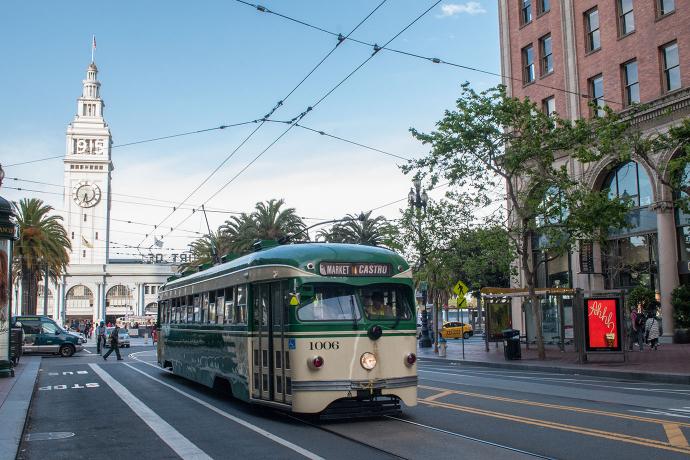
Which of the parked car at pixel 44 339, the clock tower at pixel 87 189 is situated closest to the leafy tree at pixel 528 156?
the parked car at pixel 44 339

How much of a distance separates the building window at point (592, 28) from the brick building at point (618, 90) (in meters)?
0.05

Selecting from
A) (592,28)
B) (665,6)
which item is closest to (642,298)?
(665,6)

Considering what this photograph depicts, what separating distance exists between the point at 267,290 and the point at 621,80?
27.9 m

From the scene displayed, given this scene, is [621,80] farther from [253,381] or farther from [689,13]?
[253,381]

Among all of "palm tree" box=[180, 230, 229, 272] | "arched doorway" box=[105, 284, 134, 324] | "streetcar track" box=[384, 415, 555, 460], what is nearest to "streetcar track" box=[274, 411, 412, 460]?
"streetcar track" box=[384, 415, 555, 460]

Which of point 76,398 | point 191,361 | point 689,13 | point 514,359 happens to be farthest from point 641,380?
point 689,13

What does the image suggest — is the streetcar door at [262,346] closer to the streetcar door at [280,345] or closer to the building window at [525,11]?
the streetcar door at [280,345]

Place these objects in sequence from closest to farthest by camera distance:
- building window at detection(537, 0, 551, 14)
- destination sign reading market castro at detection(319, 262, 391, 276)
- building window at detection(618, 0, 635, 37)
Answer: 1. destination sign reading market castro at detection(319, 262, 391, 276)
2. building window at detection(618, 0, 635, 37)
3. building window at detection(537, 0, 551, 14)

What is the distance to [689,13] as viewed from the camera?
31312 mm

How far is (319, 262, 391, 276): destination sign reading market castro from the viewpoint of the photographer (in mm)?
11891

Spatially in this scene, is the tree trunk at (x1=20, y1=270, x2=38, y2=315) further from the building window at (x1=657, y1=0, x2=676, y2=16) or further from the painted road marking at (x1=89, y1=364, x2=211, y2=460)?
the building window at (x1=657, y1=0, x2=676, y2=16)

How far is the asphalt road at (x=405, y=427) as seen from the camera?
925 centimetres

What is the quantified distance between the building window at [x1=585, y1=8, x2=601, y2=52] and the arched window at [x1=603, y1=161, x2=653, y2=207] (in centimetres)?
639

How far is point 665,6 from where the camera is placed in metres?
32.9
